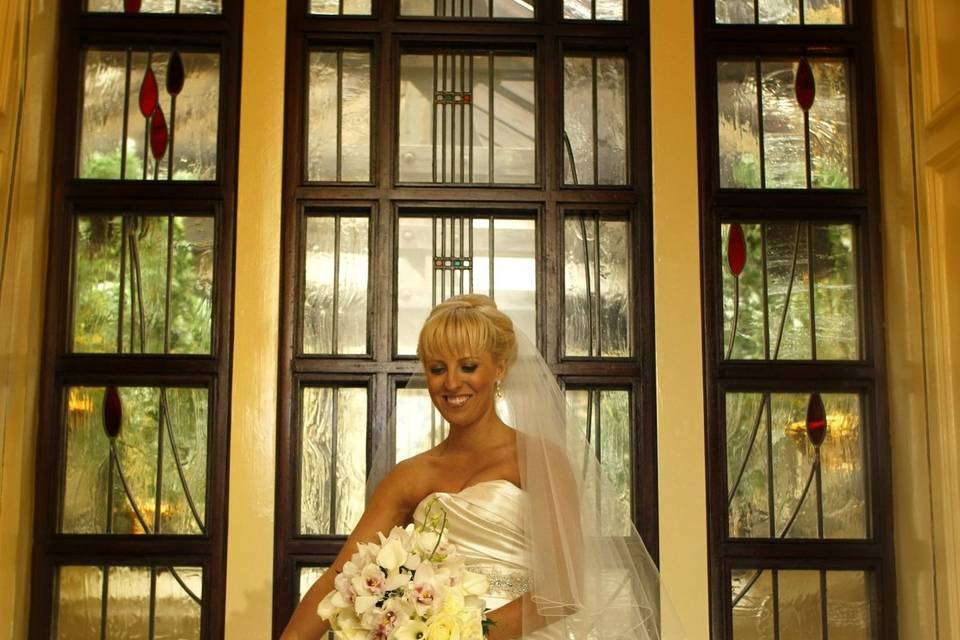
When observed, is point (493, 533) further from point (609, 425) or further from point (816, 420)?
point (816, 420)

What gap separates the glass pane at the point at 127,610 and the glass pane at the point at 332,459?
23.4 inches

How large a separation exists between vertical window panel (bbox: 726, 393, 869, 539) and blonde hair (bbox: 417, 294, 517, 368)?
118 centimetres

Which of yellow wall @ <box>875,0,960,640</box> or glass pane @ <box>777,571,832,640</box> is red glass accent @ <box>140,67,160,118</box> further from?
glass pane @ <box>777,571,832,640</box>

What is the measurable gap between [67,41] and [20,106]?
416mm

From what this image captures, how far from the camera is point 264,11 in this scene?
4.22 m

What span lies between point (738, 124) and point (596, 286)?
2.64ft

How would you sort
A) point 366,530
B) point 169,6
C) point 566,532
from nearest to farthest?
point 566,532
point 366,530
point 169,6

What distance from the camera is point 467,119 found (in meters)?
4.32

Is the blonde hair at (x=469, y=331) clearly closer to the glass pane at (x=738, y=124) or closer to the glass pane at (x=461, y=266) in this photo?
the glass pane at (x=461, y=266)

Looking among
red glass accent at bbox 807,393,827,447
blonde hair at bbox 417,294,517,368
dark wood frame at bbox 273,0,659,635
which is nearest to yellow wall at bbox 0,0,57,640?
dark wood frame at bbox 273,0,659,635

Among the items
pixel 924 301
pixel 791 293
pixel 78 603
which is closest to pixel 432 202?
pixel 791 293

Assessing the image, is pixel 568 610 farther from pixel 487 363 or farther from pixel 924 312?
pixel 924 312

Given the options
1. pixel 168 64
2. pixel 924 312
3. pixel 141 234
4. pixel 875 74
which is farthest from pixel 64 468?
pixel 875 74

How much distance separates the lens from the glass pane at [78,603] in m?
4.00
